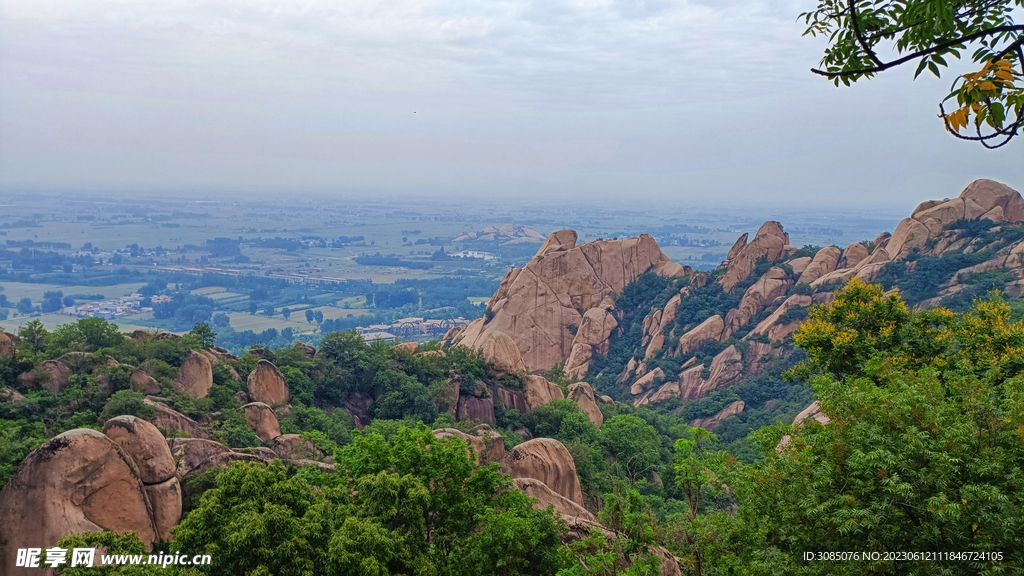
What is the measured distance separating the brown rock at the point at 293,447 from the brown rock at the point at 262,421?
1.50m

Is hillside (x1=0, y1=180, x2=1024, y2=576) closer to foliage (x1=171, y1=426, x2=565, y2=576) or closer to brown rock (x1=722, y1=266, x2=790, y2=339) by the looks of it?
foliage (x1=171, y1=426, x2=565, y2=576)

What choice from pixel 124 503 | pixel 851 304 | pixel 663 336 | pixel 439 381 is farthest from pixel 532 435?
pixel 663 336

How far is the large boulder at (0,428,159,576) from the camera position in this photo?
14.3m

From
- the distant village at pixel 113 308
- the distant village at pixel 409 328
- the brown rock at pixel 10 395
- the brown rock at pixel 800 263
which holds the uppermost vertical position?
the brown rock at pixel 800 263

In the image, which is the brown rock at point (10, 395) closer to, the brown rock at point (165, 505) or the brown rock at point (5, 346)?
the brown rock at point (5, 346)

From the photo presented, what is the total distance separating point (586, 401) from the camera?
126 ft

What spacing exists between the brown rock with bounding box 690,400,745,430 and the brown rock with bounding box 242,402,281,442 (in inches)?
1272

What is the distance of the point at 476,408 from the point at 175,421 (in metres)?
16.1

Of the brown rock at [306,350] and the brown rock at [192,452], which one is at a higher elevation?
the brown rock at [192,452]

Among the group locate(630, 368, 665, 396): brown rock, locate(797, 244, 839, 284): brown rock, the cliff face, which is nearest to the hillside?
the cliff face

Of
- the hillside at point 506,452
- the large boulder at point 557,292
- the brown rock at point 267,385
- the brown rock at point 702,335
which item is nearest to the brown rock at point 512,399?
the hillside at point 506,452

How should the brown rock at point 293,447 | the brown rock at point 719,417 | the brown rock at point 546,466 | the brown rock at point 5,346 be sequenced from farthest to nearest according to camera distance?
the brown rock at point 719,417 → the brown rock at point 5,346 → the brown rock at point 546,466 → the brown rock at point 293,447

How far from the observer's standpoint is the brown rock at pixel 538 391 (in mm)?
36562

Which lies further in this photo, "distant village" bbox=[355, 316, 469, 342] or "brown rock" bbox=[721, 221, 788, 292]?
"distant village" bbox=[355, 316, 469, 342]
